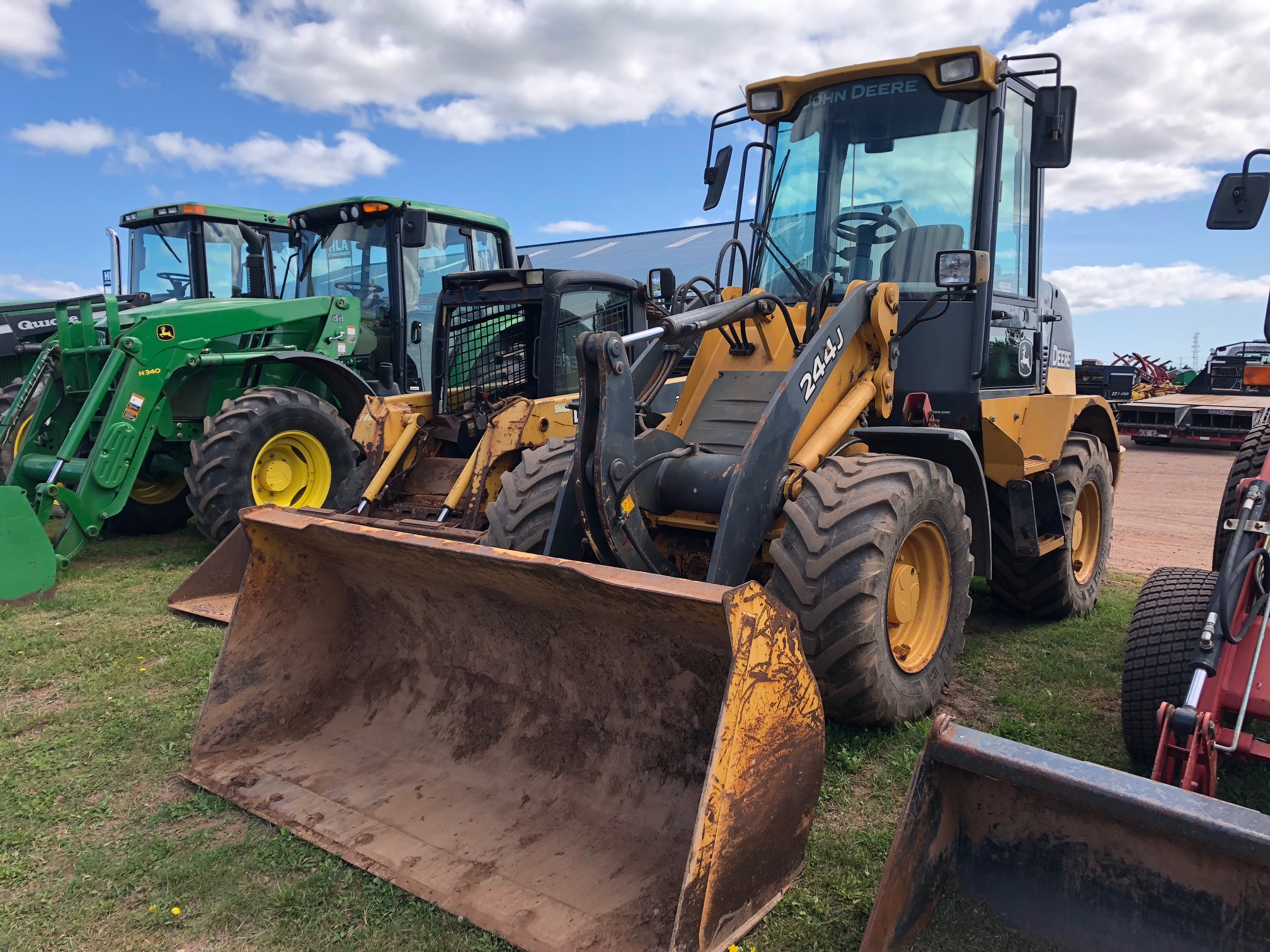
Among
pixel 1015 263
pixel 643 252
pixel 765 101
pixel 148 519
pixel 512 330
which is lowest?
pixel 148 519

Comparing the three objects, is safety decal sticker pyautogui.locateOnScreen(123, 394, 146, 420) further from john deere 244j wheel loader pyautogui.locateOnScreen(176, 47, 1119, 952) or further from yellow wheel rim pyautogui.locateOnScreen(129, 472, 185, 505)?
john deere 244j wheel loader pyautogui.locateOnScreen(176, 47, 1119, 952)

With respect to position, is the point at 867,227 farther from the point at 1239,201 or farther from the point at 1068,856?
the point at 1068,856

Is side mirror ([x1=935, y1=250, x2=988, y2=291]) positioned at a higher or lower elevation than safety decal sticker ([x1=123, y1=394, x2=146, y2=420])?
higher

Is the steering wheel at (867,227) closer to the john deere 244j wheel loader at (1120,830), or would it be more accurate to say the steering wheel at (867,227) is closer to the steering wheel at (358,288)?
the john deere 244j wheel loader at (1120,830)

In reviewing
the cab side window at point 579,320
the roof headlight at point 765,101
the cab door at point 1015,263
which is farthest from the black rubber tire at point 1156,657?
the cab side window at point 579,320

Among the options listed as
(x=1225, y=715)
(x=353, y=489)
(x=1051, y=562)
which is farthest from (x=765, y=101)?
(x=353, y=489)

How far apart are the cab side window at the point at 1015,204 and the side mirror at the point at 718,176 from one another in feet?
4.59

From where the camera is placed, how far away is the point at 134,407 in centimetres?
661

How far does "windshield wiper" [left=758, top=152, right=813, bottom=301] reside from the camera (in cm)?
464

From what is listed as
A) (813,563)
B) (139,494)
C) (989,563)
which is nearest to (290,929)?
(813,563)

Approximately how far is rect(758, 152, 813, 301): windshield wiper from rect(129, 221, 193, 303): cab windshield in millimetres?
7225

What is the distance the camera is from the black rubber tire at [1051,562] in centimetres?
499

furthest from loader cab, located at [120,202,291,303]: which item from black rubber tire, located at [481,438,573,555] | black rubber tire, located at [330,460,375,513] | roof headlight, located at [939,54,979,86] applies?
roof headlight, located at [939,54,979,86]

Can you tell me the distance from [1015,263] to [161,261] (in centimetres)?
894
